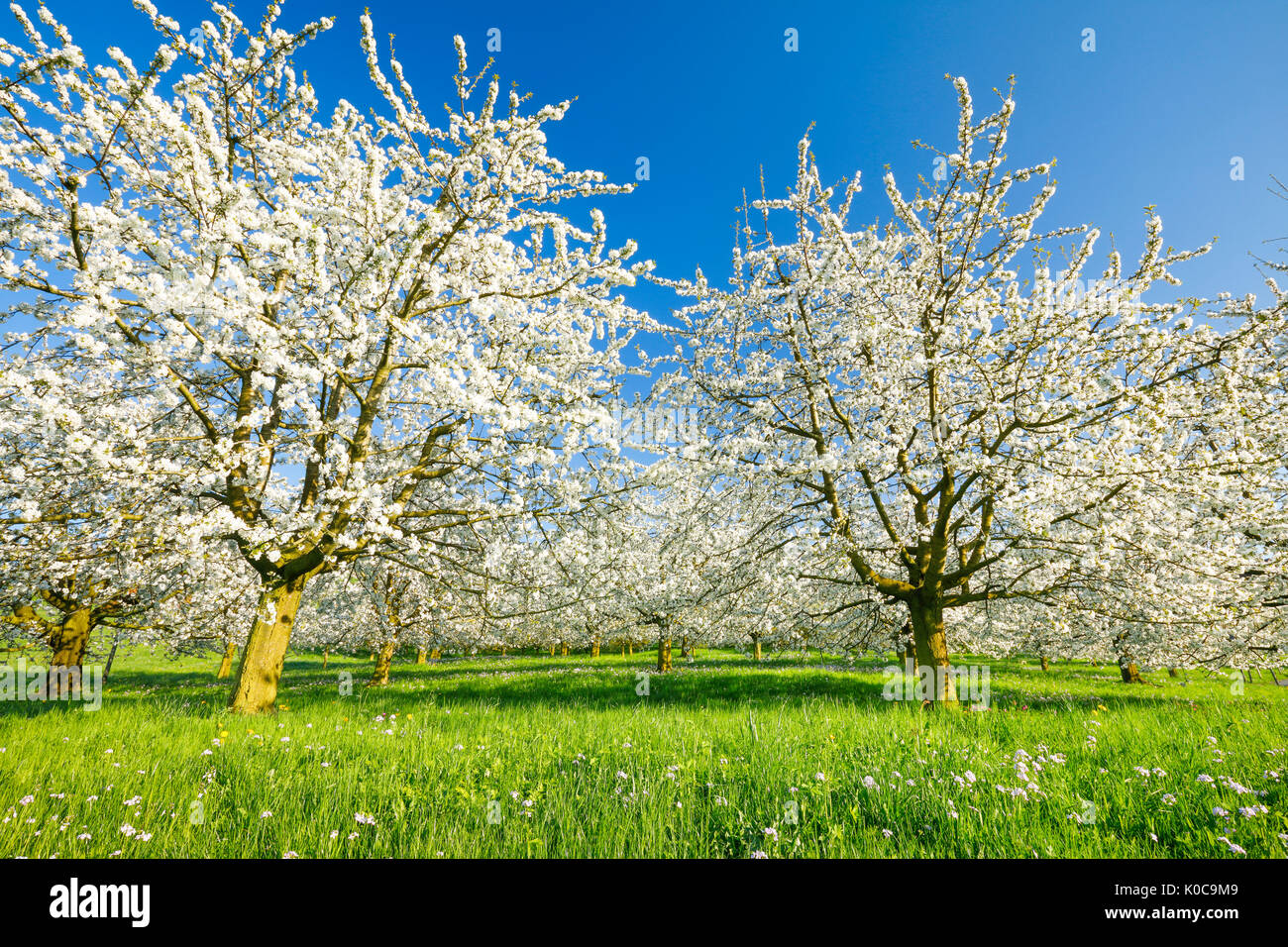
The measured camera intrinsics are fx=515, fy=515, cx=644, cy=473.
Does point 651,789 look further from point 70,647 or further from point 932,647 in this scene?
point 70,647

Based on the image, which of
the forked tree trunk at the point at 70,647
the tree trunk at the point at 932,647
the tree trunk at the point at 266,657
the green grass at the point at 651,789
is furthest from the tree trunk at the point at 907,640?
the forked tree trunk at the point at 70,647

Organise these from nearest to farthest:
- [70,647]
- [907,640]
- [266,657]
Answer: [266,657] → [70,647] → [907,640]

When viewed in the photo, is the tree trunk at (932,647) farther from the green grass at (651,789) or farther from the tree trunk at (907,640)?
the tree trunk at (907,640)

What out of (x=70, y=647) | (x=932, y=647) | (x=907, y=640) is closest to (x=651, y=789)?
(x=932, y=647)

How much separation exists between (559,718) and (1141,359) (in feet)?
27.6

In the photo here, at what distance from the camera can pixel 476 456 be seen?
21.4ft

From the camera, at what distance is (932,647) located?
854 cm

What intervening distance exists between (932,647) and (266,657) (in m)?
10.6

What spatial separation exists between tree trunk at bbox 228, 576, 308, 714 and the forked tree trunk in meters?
9.01

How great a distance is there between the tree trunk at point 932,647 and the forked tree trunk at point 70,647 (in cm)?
1870

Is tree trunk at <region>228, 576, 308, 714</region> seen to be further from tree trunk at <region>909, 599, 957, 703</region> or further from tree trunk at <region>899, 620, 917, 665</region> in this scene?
tree trunk at <region>899, 620, 917, 665</region>

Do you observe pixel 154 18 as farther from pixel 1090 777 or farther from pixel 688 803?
pixel 1090 777
